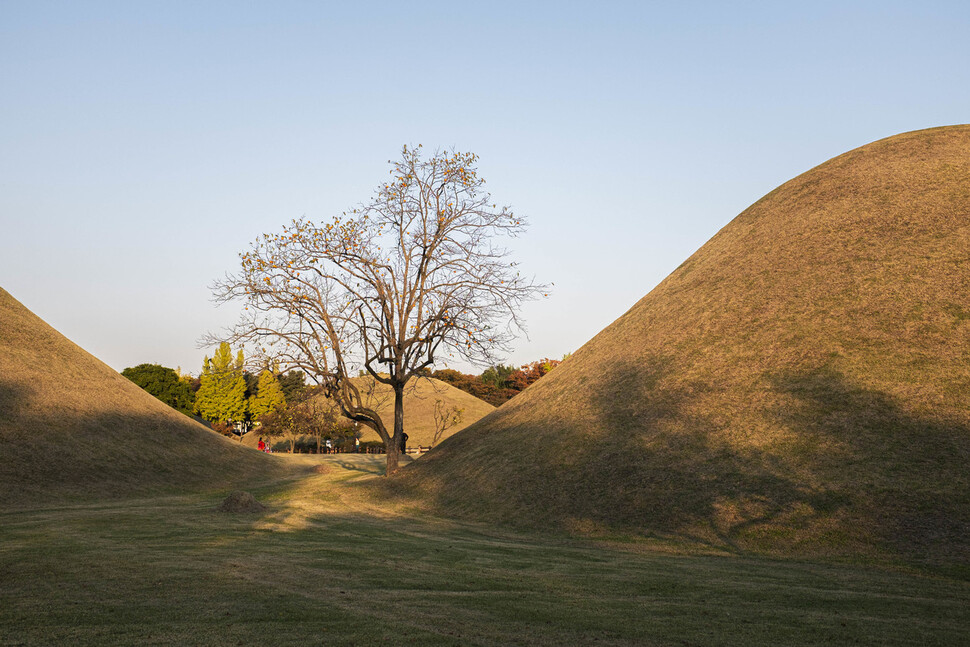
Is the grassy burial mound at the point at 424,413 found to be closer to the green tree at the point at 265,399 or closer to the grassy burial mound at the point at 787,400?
the green tree at the point at 265,399

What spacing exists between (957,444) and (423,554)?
54.0 feet

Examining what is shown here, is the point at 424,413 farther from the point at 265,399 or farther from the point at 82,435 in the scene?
the point at 82,435

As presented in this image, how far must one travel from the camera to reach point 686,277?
127ft

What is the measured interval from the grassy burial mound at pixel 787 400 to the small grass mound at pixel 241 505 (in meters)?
8.00

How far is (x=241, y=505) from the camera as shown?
2444 centimetres

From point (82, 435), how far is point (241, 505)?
729 inches

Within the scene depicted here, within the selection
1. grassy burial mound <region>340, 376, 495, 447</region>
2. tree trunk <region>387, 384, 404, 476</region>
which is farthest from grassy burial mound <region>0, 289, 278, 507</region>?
grassy burial mound <region>340, 376, 495, 447</region>

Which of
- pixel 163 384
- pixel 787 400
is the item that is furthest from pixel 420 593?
pixel 163 384

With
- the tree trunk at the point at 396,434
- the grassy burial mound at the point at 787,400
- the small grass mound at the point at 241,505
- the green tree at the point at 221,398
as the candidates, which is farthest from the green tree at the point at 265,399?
the small grass mound at the point at 241,505

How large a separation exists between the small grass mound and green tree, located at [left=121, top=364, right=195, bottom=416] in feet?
253

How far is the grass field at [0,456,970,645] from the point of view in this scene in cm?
924

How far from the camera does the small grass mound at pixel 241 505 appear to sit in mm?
24266

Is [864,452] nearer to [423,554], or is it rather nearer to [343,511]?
[423,554]

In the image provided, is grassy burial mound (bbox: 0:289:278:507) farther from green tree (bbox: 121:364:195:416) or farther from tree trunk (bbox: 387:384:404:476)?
green tree (bbox: 121:364:195:416)
